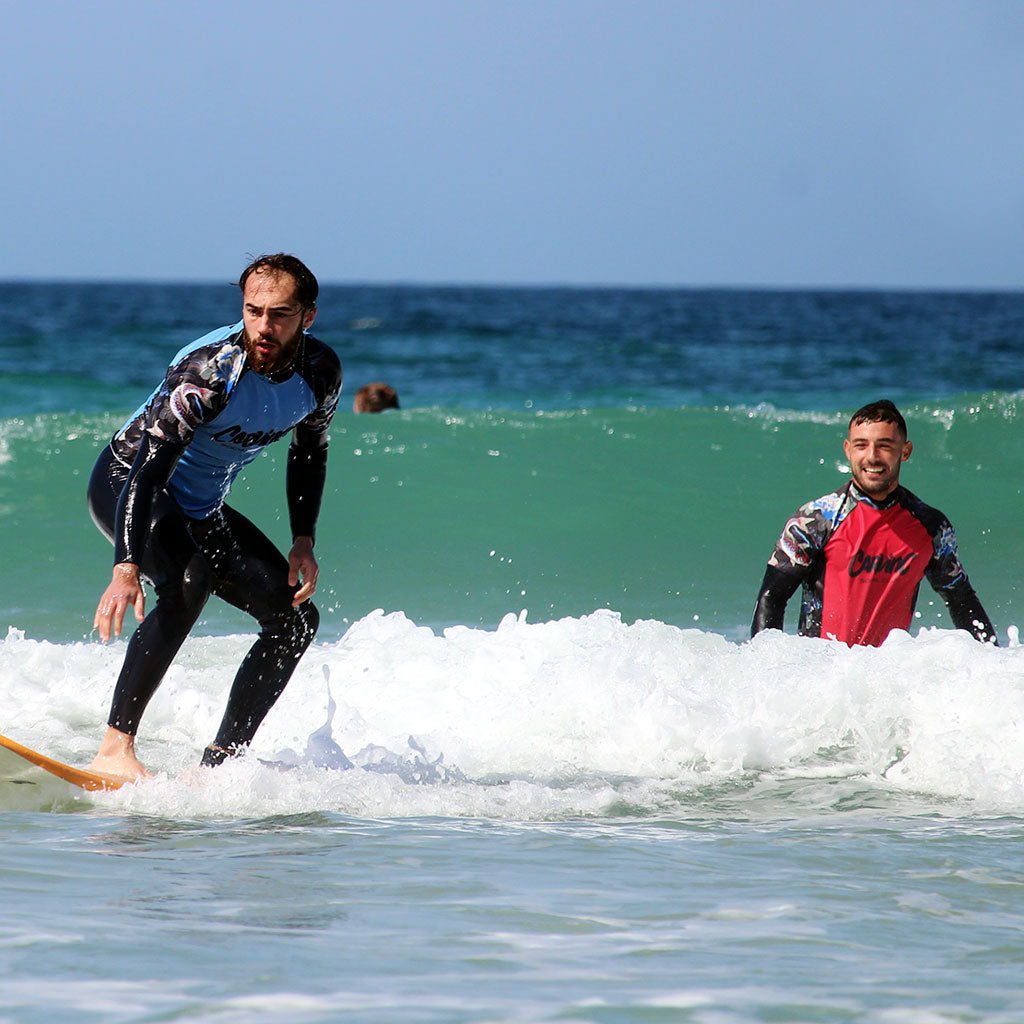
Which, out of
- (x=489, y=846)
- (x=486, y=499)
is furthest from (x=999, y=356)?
(x=489, y=846)

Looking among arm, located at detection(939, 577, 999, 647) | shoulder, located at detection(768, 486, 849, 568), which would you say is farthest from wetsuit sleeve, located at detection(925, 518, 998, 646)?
shoulder, located at detection(768, 486, 849, 568)

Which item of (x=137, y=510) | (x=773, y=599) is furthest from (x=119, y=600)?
(x=773, y=599)

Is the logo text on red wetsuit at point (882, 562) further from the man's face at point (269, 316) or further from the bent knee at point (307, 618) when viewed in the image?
the man's face at point (269, 316)

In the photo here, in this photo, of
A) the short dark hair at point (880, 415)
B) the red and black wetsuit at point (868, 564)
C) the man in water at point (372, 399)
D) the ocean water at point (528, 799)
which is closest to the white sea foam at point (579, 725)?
the ocean water at point (528, 799)

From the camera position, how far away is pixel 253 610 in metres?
4.13

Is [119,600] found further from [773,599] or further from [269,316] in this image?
[773,599]

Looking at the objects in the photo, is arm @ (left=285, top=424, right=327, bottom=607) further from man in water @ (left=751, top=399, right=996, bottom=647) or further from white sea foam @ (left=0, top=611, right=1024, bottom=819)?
man in water @ (left=751, top=399, right=996, bottom=647)

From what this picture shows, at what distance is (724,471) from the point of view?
12.0 m

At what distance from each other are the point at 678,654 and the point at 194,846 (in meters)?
2.48

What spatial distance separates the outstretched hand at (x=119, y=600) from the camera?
3615mm

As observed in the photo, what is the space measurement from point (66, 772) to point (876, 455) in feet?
9.41

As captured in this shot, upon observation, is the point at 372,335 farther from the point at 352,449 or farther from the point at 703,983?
the point at 703,983

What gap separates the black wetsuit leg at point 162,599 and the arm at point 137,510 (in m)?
0.08

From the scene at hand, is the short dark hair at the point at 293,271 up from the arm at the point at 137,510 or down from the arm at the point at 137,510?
up
